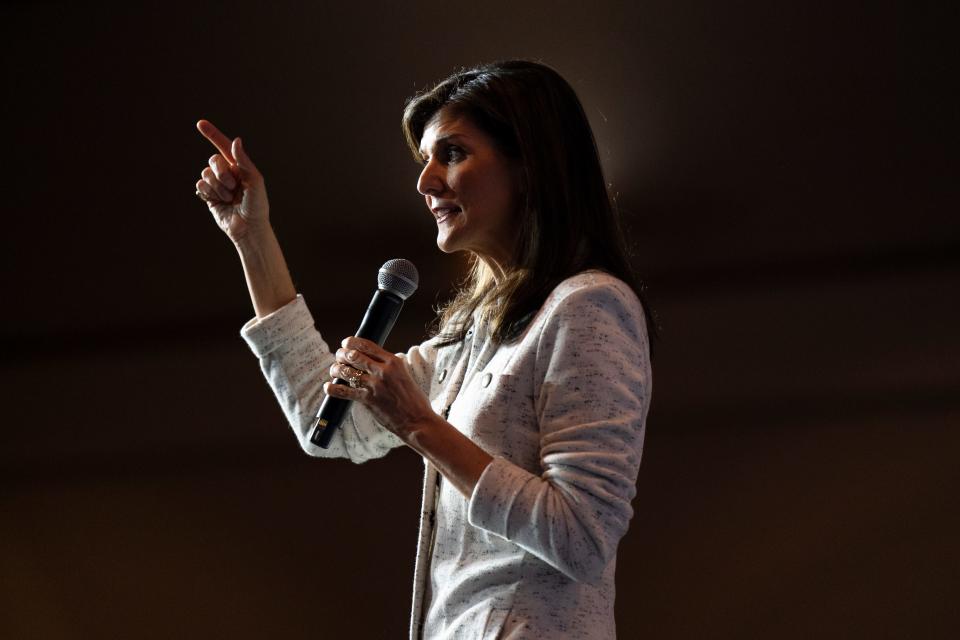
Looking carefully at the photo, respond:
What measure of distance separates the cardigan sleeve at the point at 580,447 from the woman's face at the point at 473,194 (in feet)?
0.84

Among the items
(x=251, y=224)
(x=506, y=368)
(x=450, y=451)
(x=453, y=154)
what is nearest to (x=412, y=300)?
(x=251, y=224)

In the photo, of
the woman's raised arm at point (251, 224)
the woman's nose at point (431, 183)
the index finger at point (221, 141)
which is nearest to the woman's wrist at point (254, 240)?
the woman's raised arm at point (251, 224)

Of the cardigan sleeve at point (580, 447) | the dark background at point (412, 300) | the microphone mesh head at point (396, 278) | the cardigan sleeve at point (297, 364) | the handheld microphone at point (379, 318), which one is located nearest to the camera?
the cardigan sleeve at point (580, 447)

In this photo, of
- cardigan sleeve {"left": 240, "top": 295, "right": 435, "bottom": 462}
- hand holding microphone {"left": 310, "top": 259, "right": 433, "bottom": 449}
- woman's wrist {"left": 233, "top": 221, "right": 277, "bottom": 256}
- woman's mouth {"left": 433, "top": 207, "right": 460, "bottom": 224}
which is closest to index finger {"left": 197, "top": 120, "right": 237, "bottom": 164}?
woman's wrist {"left": 233, "top": 221, "right": 277, "bottom": 256}

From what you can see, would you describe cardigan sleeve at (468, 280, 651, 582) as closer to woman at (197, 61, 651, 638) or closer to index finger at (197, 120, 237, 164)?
woman at (197, 61, 651, 638)

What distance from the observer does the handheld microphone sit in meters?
1.22

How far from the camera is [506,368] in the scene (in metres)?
1.24

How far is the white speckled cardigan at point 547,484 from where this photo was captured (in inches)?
43.5

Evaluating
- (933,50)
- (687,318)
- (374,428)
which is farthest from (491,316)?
(933,50)

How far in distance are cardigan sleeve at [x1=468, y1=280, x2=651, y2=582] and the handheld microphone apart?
0.20 meters

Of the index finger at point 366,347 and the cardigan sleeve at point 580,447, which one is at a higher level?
the index finger at point 366,347

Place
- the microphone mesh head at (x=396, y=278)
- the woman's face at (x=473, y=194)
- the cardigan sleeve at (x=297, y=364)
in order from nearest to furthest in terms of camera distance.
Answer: the microphone mesh head at (x=396, y=278), the woman's face at (x=473, y=194), the cardigan sleeve at (x=297, y=364)

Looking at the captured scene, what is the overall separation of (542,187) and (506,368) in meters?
0.26

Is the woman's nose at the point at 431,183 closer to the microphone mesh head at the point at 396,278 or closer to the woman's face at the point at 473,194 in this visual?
the woman's face at the point at 473,194
